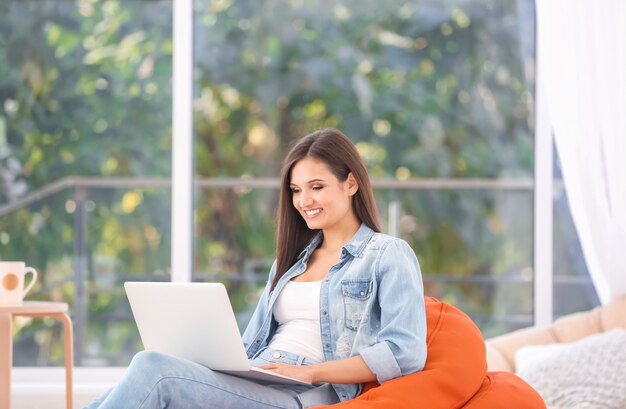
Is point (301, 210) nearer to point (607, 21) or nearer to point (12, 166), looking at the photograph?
point (607, 21)

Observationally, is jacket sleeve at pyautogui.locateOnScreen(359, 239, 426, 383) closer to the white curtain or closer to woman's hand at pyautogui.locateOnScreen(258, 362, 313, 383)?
woman's hand at pyautogui.locateOnScreen(258, 362, 313, 383)

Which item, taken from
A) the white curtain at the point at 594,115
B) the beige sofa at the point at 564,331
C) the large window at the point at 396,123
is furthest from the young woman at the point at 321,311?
the large window at the point at 396,123

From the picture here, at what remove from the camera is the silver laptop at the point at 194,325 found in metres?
2.13

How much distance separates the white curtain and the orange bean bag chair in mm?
1452

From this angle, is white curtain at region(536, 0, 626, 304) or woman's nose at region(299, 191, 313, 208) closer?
woman's nose at region(299, 191, 313, 208)

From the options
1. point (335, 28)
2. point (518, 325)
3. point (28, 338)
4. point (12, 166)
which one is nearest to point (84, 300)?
point (28, 338)

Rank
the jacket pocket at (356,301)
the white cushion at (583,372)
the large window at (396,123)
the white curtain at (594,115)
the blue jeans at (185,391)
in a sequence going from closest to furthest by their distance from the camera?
the blue jeans at (185,391)
the jacket pocket at (356,301)
the white cushion at (583,372)
the white curtain at (594,115)
the large window at (396,123)

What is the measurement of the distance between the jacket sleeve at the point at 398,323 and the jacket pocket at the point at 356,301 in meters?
0.05

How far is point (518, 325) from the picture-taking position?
4309 millimetres

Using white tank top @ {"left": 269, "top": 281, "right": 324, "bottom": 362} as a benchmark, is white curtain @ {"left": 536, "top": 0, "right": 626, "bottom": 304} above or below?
above

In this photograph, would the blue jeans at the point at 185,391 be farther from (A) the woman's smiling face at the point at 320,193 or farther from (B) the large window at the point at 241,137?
(B) the large window at the point at 241,137

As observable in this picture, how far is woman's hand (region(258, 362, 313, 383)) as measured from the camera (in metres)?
2.26

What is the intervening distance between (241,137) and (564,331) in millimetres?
1671

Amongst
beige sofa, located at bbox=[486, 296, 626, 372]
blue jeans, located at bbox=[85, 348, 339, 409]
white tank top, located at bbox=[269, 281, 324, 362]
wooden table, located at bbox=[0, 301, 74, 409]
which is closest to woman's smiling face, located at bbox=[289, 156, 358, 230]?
white tank top, located at bbox=[269, 281, 324, 362]
